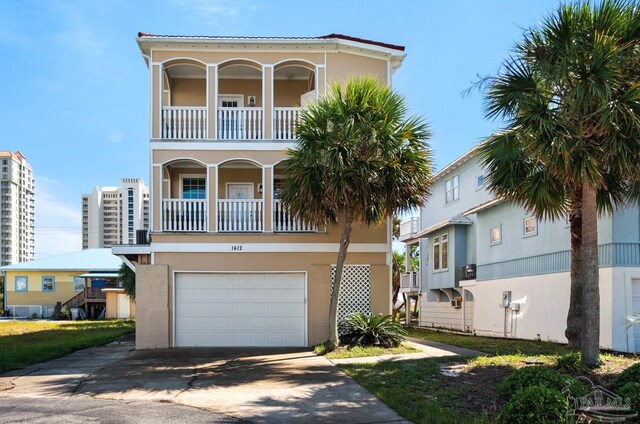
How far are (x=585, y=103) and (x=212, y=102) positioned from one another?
35.2ft

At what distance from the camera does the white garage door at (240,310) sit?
17172 millimetres

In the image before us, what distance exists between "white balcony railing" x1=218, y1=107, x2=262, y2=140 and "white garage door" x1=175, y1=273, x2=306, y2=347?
4.19 metres

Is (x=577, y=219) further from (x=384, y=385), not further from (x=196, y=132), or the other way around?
(x=196, y=132)

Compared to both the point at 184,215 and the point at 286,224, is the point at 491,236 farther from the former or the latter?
the point at 184,215

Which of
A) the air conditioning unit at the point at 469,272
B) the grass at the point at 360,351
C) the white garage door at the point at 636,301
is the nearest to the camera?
the grass at the point at 360,351

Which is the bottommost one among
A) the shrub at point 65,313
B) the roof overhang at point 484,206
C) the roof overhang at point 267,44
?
the shrub at point 65,313

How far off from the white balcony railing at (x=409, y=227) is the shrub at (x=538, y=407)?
26118 millimetres

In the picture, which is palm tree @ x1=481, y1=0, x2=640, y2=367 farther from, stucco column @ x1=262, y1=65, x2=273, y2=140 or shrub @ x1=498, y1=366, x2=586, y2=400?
stucco column @ x1=262, y1=65, x2=273, y2=140

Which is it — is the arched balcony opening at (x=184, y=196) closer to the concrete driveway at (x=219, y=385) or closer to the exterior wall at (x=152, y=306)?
the exterior wall at (x=152, y=306)

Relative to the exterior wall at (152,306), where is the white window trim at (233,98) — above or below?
above

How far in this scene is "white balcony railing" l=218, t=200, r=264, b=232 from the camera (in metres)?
17.4

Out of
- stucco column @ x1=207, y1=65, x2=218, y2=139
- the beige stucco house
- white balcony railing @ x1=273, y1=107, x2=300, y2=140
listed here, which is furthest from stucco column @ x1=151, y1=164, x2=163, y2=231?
white balcony railing @ x1=273, y1=107, x2=300, y2=140

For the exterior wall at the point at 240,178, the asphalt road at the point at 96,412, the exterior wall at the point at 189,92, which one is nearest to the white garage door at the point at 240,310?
the exterior wall at the point at 240,178

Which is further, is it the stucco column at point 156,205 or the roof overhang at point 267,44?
the roof overhang at point 267,44
